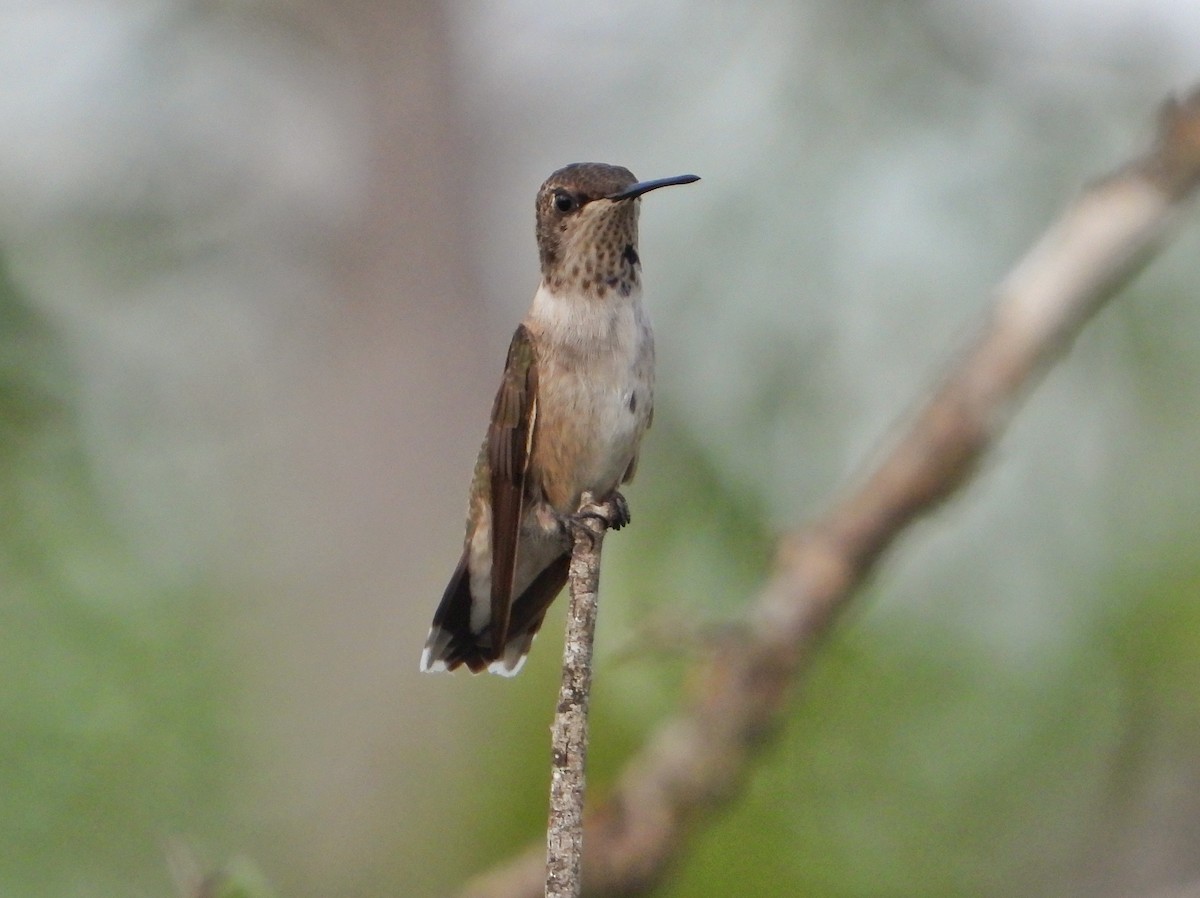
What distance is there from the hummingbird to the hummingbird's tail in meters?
0.06

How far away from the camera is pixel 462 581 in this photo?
4.38m

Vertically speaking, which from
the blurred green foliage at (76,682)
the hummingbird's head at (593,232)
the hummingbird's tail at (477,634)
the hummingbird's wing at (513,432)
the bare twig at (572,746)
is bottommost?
the blurred green foliage at (76,682)

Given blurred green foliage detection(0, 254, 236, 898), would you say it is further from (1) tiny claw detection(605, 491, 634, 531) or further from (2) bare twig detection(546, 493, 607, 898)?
(2) bare twig detection(546, 493, 607, 898)

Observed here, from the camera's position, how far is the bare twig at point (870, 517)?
361 centimetres

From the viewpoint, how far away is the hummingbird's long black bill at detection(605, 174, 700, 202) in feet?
11.8

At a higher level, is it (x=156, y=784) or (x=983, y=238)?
(x=983, y=238)

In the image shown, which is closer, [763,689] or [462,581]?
[763,689]

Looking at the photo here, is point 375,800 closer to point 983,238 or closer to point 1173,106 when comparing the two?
point 983,238

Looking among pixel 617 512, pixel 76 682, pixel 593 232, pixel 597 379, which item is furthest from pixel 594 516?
pixel 76 682

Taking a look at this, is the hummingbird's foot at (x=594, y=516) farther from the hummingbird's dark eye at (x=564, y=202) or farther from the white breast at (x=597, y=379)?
the hummingbird's dark eye at (x=564, y=202)

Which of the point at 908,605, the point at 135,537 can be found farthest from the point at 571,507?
the point at 135,537

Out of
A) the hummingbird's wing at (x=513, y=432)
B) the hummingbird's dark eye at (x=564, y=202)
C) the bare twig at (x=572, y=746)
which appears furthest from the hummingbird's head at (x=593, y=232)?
the bare twig at (x=572, y=746)

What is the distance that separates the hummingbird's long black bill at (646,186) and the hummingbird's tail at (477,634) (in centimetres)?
114

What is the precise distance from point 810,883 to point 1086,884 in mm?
985
